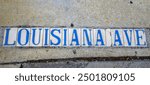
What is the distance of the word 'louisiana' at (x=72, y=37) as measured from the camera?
134 inches

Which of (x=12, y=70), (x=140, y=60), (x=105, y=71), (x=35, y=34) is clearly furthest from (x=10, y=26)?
(x=140, y=60)

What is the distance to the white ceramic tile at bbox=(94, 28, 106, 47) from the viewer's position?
3.44m

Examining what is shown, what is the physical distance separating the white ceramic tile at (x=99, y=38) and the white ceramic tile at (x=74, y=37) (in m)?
0.18

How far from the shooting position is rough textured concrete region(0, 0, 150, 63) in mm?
3387

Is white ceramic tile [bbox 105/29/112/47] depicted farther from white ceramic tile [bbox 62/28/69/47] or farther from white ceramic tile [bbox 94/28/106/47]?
white ceramic tile [bbox 62/28/69/47]

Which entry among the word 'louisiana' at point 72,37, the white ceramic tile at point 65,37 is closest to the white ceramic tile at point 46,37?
the word 'louisiana' at point 72,37

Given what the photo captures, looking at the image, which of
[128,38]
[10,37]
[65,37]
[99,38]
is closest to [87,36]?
[99,38]

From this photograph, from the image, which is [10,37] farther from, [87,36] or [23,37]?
[87,36]

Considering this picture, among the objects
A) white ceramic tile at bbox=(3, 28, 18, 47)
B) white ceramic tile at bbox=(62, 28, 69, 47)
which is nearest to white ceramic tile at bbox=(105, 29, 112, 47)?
white ceramic tile at bbox=(62, 28, 69, 47)

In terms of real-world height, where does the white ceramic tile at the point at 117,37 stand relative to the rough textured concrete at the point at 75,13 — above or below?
below

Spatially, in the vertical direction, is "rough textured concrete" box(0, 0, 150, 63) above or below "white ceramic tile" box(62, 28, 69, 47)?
above

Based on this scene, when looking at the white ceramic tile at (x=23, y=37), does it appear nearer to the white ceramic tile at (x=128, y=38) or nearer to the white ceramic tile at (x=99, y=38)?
the white ceramic tile at (x=99, y=38)

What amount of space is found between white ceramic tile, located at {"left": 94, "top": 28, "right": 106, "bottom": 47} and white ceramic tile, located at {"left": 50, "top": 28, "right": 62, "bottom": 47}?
1.28ft

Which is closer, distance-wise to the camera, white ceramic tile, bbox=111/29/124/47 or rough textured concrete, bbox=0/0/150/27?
white ceramic tile, bbox=111/29/124/47
